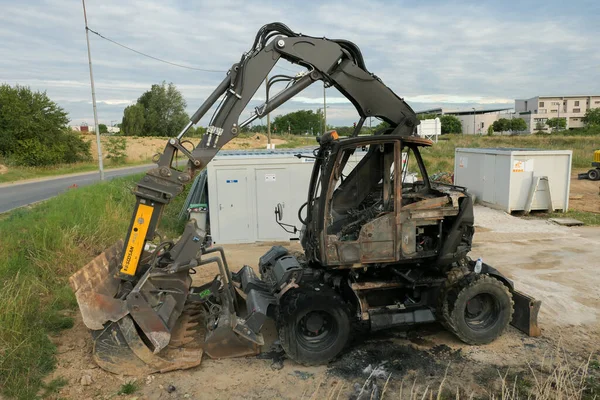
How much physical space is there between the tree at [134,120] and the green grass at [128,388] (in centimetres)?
6732

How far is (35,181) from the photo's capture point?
24562 mm

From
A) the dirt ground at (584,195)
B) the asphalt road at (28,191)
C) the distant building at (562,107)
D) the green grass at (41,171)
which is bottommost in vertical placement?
the dirt ground at (584,195)

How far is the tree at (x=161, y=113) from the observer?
6819 centimetres

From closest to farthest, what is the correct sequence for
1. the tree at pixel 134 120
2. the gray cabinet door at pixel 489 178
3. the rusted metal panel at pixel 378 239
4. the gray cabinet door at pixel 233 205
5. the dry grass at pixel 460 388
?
the dry grass at pixel 460 388, the rusted metal panel at pixel 378 239, the gray cabinet door at pixel 233 205, the gray cabinet door at pixel 489 178, the tree at pixel 134 120

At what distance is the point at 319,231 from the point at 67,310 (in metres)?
4.11

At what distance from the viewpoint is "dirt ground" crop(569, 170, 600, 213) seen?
16.2 metres

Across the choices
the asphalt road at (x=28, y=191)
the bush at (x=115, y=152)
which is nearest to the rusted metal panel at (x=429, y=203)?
the asphalt road at (x=28, y=191)

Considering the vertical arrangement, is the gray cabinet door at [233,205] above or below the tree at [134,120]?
below

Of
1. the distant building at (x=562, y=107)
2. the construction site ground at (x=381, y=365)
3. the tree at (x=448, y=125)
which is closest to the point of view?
the construction site ground at (x=381, y=365)

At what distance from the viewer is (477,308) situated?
593 cm

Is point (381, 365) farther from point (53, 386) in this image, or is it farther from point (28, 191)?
point (28, 191)

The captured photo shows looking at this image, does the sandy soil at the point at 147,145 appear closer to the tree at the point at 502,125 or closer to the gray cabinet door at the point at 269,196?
the gray cabinet door at the point at 269,196

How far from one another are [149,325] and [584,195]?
61.2 feet

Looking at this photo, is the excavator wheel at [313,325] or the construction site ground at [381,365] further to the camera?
the excavator wheel at [313,325]
